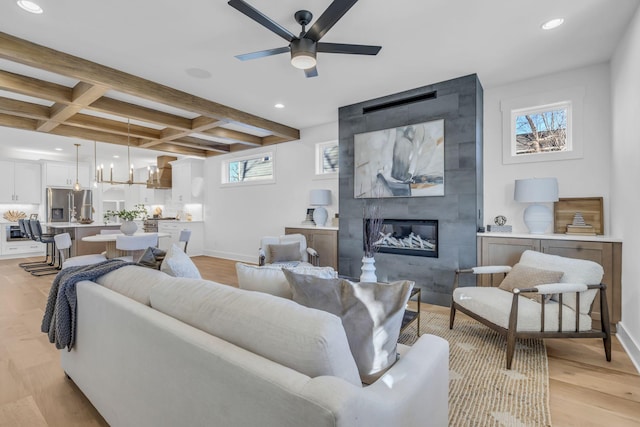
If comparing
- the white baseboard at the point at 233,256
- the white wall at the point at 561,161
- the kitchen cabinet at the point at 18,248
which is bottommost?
the white baseboard at the point at 233,256

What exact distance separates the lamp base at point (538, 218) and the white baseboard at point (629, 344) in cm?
109

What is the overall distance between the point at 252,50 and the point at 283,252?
2420 millimetres

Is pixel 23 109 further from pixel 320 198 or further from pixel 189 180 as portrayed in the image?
pixel 320 198

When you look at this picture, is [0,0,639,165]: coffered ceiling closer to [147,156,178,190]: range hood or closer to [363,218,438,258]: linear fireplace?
[363,218,438,258]: linear fireplace

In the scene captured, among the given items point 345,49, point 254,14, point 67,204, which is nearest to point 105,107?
point 254,14

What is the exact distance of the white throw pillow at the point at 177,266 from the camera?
6.01 ft

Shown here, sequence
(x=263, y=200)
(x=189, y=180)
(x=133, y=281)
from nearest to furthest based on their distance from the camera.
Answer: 1. (x=133, y=281)
2. (x=263, y=200)
3. (x=189, y=180)

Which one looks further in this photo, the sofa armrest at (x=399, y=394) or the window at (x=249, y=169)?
the window at (x=249, y=169)

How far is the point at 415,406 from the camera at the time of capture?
3.25 feet

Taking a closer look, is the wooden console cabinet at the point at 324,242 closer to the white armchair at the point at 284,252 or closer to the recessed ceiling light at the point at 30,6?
the white armchair at the point at 284,252

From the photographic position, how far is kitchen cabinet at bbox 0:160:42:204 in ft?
23.9

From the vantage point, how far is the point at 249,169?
7.17m

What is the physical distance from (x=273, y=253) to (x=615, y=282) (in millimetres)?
3606

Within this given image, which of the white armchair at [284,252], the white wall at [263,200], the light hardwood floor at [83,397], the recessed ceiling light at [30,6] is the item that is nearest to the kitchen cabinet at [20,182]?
the white wall at [263,200]
